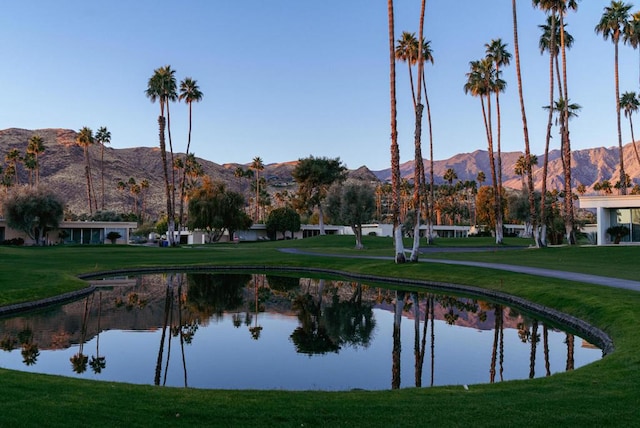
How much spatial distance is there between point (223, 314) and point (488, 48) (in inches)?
1950

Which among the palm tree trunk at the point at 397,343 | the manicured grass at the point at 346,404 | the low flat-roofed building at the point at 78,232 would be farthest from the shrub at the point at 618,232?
the low flat-roofed building at the point at 78,232

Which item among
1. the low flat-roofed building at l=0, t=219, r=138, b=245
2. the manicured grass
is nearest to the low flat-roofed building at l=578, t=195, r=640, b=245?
the manicured grass

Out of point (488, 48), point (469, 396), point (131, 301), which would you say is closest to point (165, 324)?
point (131, 301)

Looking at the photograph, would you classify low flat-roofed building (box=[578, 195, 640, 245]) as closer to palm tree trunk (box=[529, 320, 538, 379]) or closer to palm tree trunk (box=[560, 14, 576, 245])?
palm tree trunk (box=[560, 14, 576, 245])

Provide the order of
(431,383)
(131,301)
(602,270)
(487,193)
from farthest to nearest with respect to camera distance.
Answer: (487,193) → (602,270) → (131,301) → (431,383)

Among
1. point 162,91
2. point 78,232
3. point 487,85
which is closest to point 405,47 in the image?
point 487,85

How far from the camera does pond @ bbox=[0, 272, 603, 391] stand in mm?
13672

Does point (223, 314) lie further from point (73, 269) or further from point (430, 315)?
point (73, 269)

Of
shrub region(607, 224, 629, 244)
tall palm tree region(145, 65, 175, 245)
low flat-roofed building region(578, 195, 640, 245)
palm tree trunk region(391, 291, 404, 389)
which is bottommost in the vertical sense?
palm tree trunk region(391, 291, 404, 389)

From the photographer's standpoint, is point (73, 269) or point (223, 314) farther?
point (73, 269)

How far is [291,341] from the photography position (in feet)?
58.2

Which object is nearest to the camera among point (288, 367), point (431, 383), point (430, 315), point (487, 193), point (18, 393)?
point (18, 393)

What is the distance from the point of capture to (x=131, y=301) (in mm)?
26406

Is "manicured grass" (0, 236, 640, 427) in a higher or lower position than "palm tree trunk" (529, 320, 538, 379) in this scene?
higher
